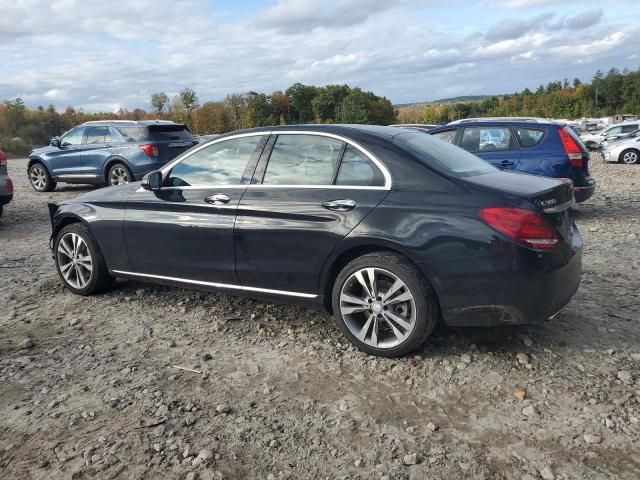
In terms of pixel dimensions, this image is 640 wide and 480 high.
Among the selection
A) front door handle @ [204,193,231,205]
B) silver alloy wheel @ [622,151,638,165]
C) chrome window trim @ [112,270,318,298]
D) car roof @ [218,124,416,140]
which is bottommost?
silver alloy wheel @ [622,151,638,165]

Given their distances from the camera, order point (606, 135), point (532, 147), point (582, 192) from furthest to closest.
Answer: point (606, 135) < point (532, 147) < point (582, 192)

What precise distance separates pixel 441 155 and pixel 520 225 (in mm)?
933

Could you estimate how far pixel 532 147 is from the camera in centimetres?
838

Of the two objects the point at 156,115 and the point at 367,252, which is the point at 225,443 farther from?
the point at 156,115

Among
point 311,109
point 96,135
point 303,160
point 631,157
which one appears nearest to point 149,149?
point 96,135

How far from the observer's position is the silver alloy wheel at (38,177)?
1389 centimetres

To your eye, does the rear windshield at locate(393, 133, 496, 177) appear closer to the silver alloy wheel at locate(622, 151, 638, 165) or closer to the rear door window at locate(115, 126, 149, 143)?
the rear door window at locate(115, 126, 149, 143)

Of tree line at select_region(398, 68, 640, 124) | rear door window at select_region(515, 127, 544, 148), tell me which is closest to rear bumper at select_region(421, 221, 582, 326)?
rear door window at select_region(515, 127, 544, 148)

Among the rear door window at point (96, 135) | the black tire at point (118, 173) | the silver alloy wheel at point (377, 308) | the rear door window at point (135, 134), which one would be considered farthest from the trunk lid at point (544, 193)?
the rear door window at point (96, 135)

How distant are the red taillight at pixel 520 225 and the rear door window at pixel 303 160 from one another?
46.2 inches

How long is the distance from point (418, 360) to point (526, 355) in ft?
2.44

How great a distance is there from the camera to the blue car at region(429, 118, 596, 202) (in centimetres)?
812

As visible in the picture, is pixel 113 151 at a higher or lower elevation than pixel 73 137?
lower

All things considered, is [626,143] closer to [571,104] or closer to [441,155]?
[441,155]
